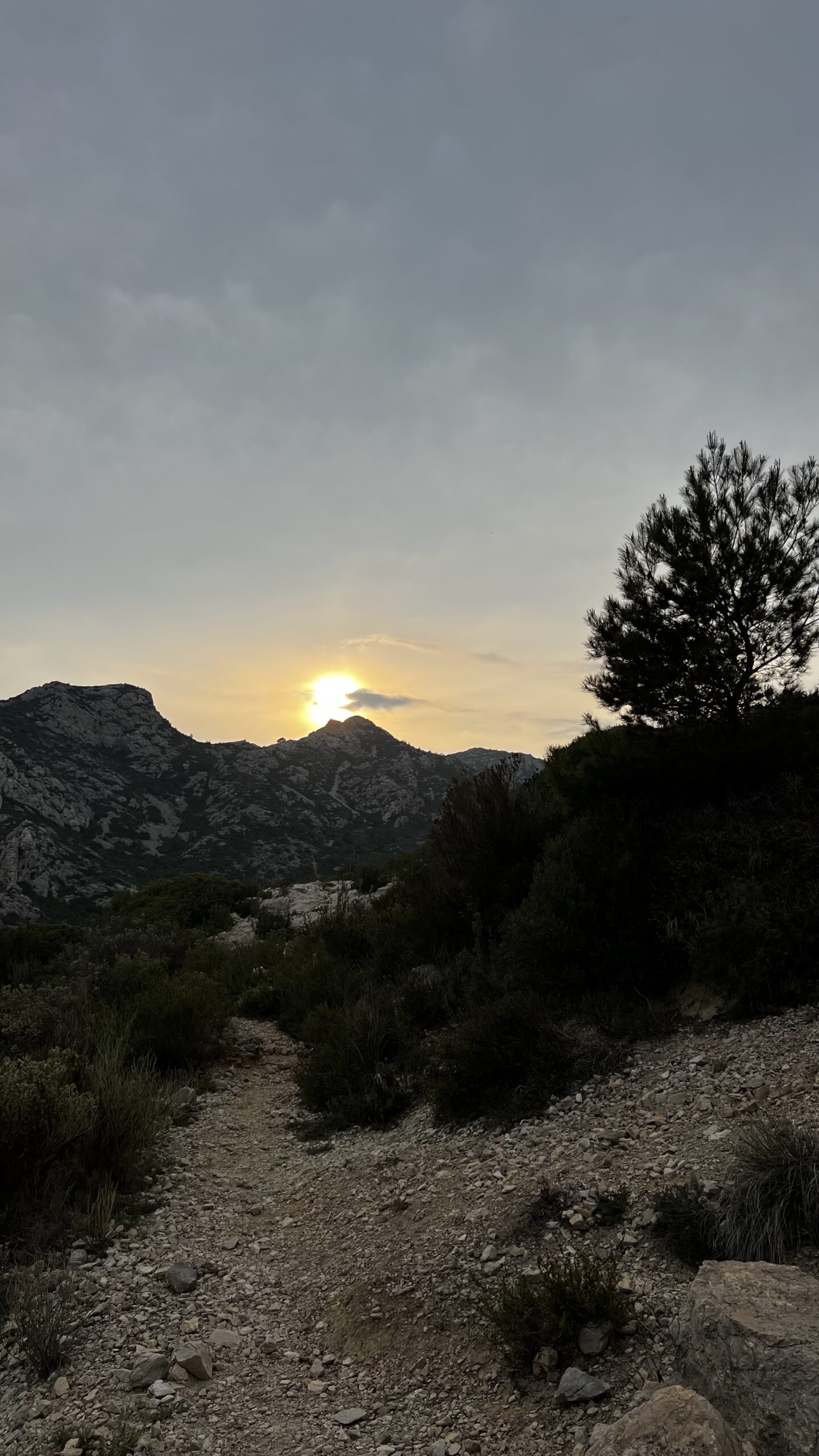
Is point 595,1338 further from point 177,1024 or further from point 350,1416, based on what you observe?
point 177,1024

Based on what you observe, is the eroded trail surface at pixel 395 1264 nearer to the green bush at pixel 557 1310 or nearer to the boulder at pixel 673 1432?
the green bush at pixel 557 1310

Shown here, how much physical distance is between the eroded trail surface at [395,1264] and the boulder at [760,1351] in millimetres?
517

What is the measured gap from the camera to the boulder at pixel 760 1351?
2461mm

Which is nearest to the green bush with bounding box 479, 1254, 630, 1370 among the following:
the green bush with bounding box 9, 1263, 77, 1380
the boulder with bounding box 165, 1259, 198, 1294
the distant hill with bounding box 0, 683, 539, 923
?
the boulder with bounding box 165, 1259, 198, 1294

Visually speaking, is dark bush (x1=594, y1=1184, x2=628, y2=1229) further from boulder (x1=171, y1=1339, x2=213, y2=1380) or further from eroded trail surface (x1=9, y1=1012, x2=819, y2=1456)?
boulder (x1=171, y1=1339, x2=213, y2=1380)

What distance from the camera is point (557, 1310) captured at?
3.63m

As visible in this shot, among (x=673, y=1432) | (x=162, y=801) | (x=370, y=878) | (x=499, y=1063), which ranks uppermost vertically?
(x=162, y=801)

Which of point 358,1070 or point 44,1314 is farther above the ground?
point 358,1070

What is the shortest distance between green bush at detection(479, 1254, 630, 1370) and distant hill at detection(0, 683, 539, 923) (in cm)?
2708

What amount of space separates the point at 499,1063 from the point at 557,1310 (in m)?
3.04

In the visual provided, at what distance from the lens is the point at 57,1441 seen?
3396 millimetres

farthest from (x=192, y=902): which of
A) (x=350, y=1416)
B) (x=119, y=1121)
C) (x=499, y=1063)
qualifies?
(x=350, y=1416)

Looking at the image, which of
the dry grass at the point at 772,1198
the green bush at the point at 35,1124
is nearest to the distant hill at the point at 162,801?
the green bush at the point at 35,1124

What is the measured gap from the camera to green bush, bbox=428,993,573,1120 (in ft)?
21.2
